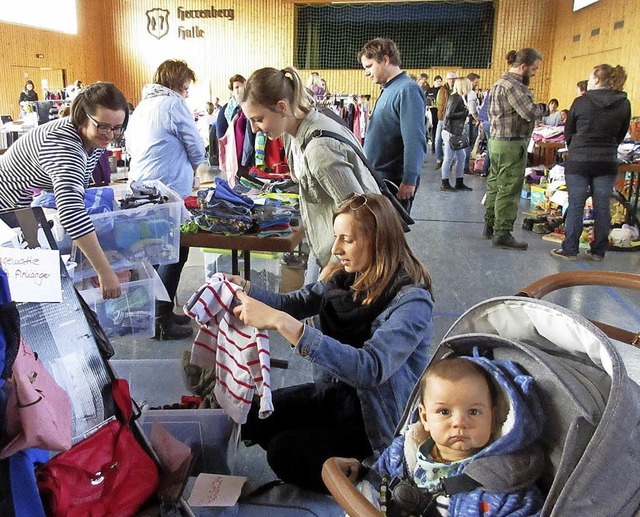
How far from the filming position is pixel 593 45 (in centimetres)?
1278

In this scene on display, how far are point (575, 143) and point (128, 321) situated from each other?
3.93 m

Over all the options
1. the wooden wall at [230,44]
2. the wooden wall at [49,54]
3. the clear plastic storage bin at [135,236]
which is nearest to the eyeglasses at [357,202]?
the clear plastic storage bin at [135,236]

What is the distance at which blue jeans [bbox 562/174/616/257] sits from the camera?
4965 mm

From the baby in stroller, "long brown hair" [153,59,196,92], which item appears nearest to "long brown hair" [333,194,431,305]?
the baby in stroller

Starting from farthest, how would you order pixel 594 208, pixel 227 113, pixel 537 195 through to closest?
pixel 537 195 < pixel 227 113 < pixel 594 208

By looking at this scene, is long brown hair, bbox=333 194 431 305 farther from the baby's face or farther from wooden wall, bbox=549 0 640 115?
wooden wall, bbox=549 0 640 115

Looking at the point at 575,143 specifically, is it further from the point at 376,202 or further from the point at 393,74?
the point at 376,202

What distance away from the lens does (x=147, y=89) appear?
11.4ft

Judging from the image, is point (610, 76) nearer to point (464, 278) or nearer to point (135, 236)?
point (464, 278)

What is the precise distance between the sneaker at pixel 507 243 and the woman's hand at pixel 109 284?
12.9 feet

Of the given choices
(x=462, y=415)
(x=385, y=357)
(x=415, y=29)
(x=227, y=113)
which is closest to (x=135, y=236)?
(x=385, y=357)

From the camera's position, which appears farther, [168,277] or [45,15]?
[45,15]

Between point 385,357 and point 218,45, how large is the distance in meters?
17.2

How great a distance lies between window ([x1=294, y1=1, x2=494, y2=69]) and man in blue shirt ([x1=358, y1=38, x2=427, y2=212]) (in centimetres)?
1311
